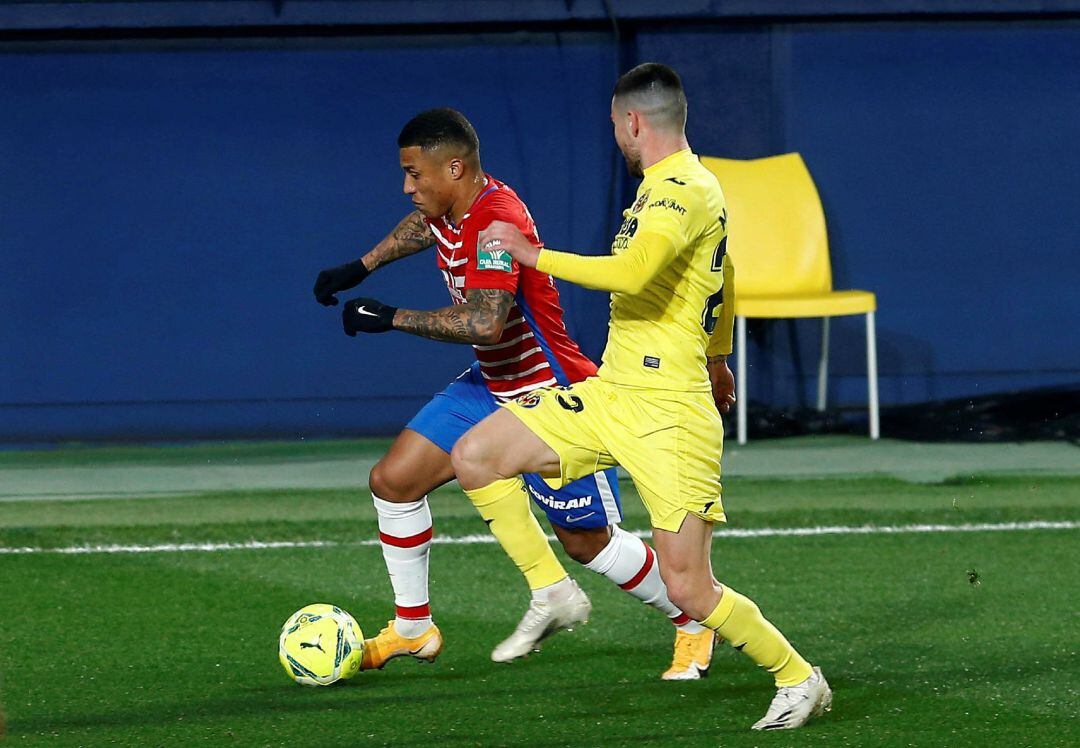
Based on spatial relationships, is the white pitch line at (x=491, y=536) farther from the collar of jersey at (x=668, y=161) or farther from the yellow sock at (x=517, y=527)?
A: the collar of jersey at (x=668, y=161)

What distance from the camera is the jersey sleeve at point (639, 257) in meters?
4.28

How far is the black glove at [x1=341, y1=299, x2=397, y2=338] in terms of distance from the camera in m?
4.65

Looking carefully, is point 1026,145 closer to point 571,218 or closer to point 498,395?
point 571,218

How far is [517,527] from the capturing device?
4.94 meters

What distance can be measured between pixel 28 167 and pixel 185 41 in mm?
1163

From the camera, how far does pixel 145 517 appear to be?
792 cm

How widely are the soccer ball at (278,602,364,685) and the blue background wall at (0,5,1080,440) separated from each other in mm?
5144

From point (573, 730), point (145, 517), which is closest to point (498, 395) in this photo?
point (573, 730)

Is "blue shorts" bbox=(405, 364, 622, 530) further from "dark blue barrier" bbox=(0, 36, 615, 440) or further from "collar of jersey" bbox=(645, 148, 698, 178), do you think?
"dark blue barrier" bbox=(0, 36, 615, 440)

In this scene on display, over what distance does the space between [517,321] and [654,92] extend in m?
0.99

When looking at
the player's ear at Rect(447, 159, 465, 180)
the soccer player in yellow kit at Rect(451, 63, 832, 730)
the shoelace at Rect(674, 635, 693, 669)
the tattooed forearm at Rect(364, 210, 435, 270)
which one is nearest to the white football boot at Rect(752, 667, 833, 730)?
the soccer player in yellow kit at Rect(451, 63, 832, 730)

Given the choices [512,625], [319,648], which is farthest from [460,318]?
[512,625]

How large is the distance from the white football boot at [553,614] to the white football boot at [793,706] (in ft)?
2.43

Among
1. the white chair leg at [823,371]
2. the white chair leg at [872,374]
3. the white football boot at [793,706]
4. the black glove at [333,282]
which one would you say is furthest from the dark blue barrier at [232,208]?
the white football boot at [793,706]
